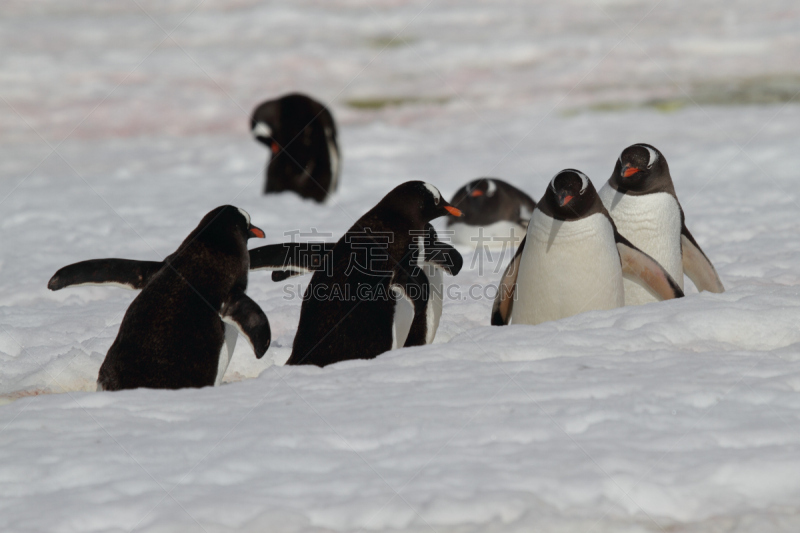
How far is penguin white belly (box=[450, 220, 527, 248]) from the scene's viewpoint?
588 cm

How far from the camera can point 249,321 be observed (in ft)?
9.71

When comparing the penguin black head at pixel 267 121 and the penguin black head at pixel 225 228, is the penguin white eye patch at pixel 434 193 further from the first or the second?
the penguin black head at pixel 267 121

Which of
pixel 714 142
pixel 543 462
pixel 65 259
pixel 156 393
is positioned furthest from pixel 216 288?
pixel 714 142

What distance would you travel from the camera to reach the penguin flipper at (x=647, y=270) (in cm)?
359

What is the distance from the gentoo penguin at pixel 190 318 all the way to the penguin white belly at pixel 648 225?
1.73 metres

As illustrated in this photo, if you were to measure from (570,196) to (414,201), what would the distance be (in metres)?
0.62

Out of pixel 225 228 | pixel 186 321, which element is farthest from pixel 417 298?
pixel 186 321

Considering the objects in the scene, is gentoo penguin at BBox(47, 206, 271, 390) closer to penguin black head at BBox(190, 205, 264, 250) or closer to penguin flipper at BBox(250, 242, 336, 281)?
penguin black head at BBox(190, 205, 264, 250)

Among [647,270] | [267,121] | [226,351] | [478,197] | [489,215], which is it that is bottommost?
[226,351]

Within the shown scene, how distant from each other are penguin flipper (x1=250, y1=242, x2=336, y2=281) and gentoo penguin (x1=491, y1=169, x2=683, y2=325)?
0.87 m

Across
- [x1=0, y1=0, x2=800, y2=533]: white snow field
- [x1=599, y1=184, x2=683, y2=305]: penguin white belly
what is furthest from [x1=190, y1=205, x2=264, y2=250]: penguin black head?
[x1=599, y1=184, x2=683, y2=305]: penguin white belly

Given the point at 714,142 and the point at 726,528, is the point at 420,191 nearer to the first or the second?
the point at 726,528

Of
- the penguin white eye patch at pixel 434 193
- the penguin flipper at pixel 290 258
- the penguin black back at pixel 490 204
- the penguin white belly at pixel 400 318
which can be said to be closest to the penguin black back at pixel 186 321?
the penguin flipper at pixel 290 258

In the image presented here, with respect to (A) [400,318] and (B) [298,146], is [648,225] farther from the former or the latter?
(B) [298,146]
